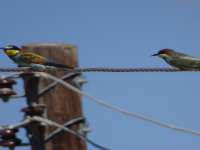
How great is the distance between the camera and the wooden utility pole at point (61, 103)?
6.59 meters

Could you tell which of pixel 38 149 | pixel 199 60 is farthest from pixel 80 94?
pixel 199 60

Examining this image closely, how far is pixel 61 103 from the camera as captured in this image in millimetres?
6617

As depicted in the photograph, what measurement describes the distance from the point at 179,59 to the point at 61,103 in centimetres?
528

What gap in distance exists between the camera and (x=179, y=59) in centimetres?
1162

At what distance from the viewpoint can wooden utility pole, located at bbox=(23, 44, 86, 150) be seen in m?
6.59

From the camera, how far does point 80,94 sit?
21.7ft

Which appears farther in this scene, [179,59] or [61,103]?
[179,59]

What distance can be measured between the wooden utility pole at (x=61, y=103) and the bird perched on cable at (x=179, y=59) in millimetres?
4374

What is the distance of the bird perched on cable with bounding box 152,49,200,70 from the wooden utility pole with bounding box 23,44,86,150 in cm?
437

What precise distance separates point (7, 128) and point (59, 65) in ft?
2.48

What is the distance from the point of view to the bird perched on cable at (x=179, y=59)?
433 inches

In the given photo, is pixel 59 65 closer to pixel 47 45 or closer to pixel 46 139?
pixel 47 45

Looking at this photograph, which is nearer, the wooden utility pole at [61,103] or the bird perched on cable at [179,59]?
the wooden utility pole at [61,103]

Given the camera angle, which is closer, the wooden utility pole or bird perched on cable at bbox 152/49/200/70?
the wooden utility pole
